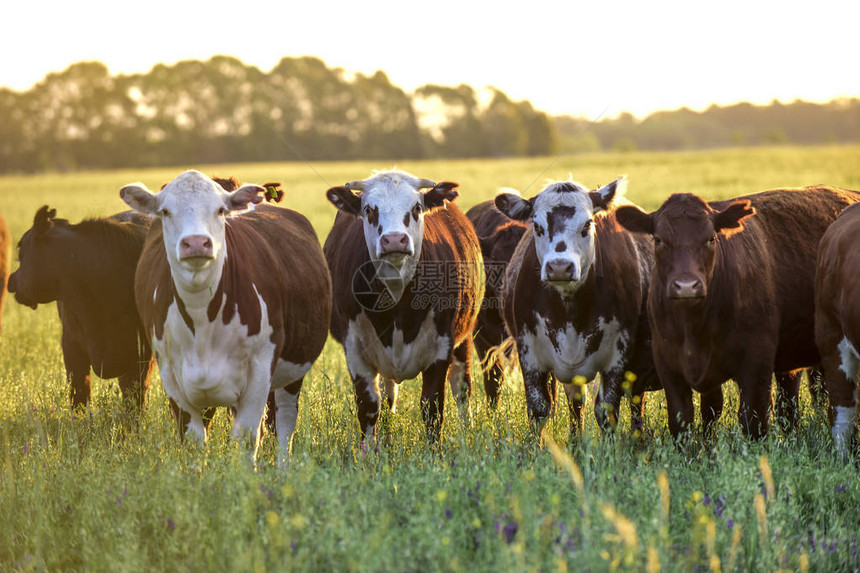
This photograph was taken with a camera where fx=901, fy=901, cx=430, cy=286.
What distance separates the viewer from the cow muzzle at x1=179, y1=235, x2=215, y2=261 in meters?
5.05

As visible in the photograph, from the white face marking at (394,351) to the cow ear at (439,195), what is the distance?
846 mm

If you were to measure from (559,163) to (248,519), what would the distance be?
4886cm

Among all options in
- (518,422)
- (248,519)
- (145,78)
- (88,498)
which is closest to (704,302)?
(518,422)

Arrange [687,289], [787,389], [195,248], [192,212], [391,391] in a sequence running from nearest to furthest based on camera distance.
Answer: [195,248]
[192,212]
[687,289]
[787,389]
[391,391]

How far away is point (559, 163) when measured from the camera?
51.5m

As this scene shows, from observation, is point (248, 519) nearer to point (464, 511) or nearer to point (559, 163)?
point (464, 511)

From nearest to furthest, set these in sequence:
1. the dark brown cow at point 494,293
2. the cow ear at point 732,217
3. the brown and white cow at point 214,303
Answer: the brown and white cow at point 214,303
the cow ear at point 732,217
the dark brown cow at point 494,293

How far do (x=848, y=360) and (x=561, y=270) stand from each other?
6.22ft

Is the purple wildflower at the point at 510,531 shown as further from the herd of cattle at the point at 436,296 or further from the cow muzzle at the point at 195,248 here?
the cow muzzle at the point at 195,248

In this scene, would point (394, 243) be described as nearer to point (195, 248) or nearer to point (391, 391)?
point (195, 248)

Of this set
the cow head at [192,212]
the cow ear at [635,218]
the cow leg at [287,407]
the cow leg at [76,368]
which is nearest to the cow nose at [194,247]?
the cow head at [192,212]

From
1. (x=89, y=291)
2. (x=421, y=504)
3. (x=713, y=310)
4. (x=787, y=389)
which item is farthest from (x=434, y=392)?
(x=787, y=389)

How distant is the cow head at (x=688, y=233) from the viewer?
571cm

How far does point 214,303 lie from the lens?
5426mm
